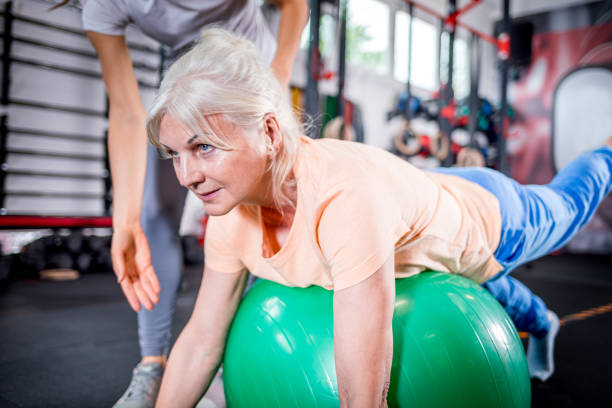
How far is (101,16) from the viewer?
122cm

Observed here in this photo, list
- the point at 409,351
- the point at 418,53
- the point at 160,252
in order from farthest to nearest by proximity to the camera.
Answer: the point at 418,53, the point at 160,252, the point at 409,351

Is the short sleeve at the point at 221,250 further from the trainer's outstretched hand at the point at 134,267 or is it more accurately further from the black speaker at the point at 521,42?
the black speaker at the point at 521,42

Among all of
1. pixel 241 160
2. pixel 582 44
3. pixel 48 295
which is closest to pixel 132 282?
pixel 241 160

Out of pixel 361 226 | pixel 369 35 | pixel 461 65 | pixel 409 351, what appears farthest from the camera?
pixel 461 65

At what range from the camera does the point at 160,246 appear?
1.38 metres

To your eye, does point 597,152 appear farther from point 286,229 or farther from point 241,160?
point 241,160

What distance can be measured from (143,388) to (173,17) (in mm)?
1044

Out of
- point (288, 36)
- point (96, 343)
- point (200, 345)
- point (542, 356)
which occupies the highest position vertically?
point (288, 36)

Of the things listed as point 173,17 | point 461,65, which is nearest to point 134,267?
point 173,17

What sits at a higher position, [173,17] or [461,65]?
[461,65]

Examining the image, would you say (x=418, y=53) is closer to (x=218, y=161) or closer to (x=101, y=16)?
(x=101, y=16)

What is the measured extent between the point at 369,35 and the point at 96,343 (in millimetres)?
6158

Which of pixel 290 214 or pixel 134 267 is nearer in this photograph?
pixel 290 214

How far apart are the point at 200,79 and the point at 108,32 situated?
0.66m
